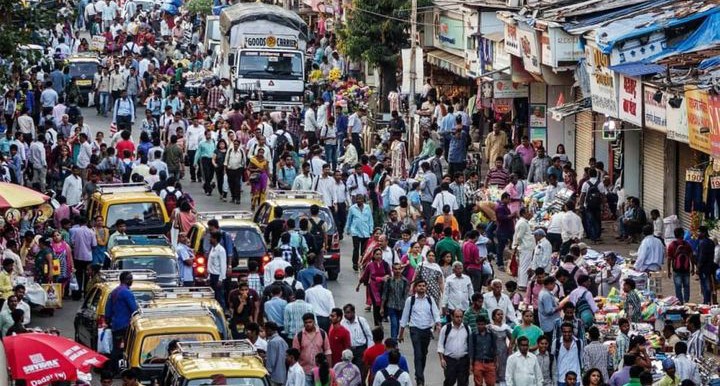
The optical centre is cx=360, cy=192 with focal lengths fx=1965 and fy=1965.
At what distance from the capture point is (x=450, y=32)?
50.7 m

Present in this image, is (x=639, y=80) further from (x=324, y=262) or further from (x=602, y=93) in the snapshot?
(x=324, y=262)

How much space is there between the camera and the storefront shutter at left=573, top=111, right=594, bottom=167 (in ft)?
129

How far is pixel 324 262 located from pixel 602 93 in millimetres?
7207

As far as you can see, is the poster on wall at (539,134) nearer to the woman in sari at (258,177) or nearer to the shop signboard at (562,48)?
the shop signboard at (562,48)

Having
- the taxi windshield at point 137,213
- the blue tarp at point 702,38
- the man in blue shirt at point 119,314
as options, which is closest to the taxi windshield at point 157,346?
the man in blue shirt at point 119,314

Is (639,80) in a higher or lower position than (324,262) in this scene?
higher

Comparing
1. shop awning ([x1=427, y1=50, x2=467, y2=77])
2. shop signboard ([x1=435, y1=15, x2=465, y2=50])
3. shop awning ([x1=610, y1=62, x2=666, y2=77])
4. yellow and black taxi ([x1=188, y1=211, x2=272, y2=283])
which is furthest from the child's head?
shop signboard ([x1=435, y1=15, x2=465, y2=50])

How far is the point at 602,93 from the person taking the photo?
35062 millimetres

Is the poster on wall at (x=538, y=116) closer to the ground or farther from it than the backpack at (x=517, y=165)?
farther from it

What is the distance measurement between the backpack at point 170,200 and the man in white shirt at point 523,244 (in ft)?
19.8

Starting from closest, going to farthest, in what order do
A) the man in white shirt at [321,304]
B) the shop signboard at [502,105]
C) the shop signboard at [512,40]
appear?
the man in white shirt at [321,304], the shop signboard at [512,40], the shop signboard at [502,105]

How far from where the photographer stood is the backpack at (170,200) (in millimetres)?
32219

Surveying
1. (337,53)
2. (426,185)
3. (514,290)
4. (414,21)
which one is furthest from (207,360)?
(337,53)

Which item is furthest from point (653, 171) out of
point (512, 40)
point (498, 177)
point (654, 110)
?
point (512, 40)
